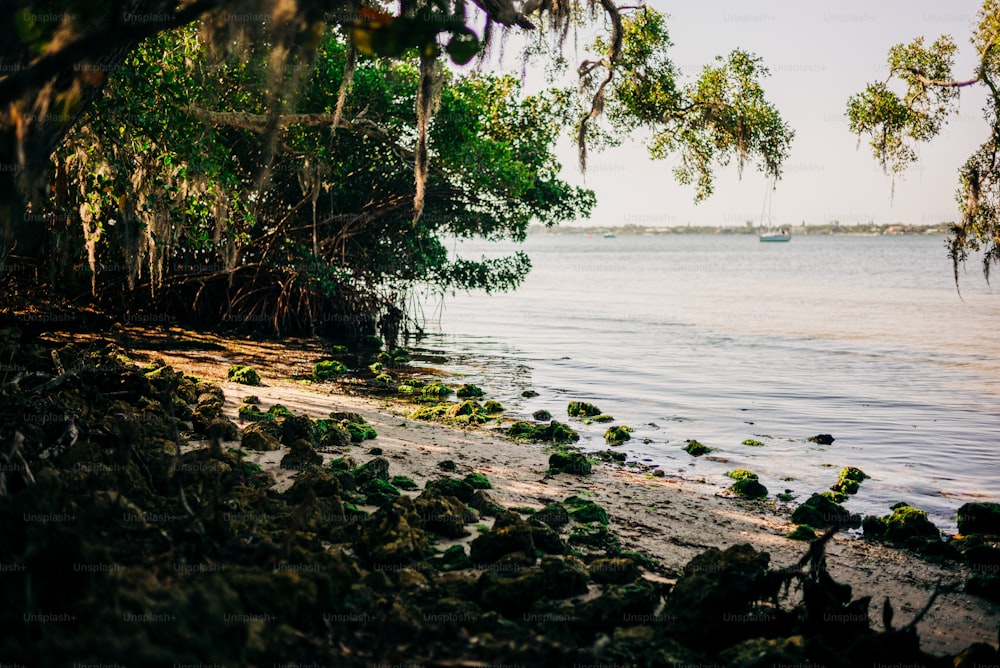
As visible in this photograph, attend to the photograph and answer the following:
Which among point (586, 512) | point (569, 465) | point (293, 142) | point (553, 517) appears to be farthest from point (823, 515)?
point (293, 142)

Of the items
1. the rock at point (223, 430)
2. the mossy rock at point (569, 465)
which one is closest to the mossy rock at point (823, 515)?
the mossy rock at point (569, 465)

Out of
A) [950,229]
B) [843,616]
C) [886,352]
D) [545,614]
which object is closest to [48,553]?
[545,614]

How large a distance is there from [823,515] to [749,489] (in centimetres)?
85

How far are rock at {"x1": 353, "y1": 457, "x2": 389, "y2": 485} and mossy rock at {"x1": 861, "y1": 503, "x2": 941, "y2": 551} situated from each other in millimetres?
3786

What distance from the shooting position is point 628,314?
1059 inches

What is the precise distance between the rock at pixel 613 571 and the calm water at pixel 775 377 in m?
3.36

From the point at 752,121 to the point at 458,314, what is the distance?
1533 centimetres

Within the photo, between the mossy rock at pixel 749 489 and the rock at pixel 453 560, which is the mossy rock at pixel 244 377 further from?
the rock at pixel 453 560

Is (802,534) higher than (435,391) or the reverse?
the reverse

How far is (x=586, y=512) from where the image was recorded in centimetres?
599

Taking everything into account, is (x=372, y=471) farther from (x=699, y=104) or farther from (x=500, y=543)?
(x=699, y=104)

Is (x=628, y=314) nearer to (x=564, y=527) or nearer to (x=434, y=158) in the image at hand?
(x=434, y=158)

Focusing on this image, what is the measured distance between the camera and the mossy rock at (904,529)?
611cm

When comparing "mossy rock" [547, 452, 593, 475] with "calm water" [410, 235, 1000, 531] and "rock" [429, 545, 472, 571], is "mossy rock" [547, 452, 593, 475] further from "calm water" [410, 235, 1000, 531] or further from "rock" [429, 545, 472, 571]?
"rock" [429, 545, 472, 571]
